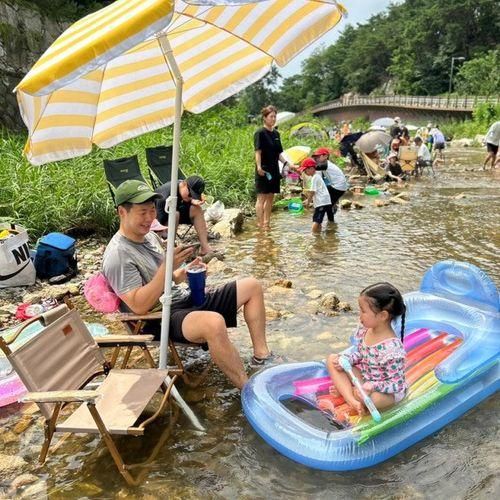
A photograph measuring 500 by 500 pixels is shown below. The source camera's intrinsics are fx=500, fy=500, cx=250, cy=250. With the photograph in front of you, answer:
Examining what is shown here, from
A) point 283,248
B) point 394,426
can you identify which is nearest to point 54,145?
point 394,426

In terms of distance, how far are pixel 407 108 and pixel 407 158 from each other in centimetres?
3835

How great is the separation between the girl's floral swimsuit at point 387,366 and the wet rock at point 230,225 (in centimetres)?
480

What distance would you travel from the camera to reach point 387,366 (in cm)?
271

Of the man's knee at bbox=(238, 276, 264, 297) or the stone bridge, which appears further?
the stone bridge

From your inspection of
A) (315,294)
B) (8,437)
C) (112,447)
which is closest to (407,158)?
(315,294)

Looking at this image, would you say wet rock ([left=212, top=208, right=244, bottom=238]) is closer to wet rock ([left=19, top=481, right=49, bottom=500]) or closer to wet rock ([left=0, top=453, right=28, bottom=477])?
wet rock ([left=0, top=453, right=28, bottom=477])

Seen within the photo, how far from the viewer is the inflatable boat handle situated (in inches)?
102

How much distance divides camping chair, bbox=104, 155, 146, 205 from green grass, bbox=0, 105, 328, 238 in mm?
250

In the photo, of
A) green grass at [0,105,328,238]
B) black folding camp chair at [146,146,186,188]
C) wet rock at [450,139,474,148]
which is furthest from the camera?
wet rock at [450,139,474,148]

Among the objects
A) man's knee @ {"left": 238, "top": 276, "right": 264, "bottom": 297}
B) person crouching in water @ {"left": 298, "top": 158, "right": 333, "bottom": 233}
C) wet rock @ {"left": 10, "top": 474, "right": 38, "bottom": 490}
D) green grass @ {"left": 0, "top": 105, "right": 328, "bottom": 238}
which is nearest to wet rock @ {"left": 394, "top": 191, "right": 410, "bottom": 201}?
green grass @ {"left": 0, "top": 105, "right": 328, "bottom": 238}

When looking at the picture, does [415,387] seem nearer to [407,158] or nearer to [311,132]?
[407,158]

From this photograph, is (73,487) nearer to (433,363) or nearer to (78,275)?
(433,363)

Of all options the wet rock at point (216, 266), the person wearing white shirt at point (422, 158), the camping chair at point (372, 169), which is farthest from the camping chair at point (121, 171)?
the person wearing white shirt at point (422, 158)

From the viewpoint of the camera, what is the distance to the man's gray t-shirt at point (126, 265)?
3.00 m
